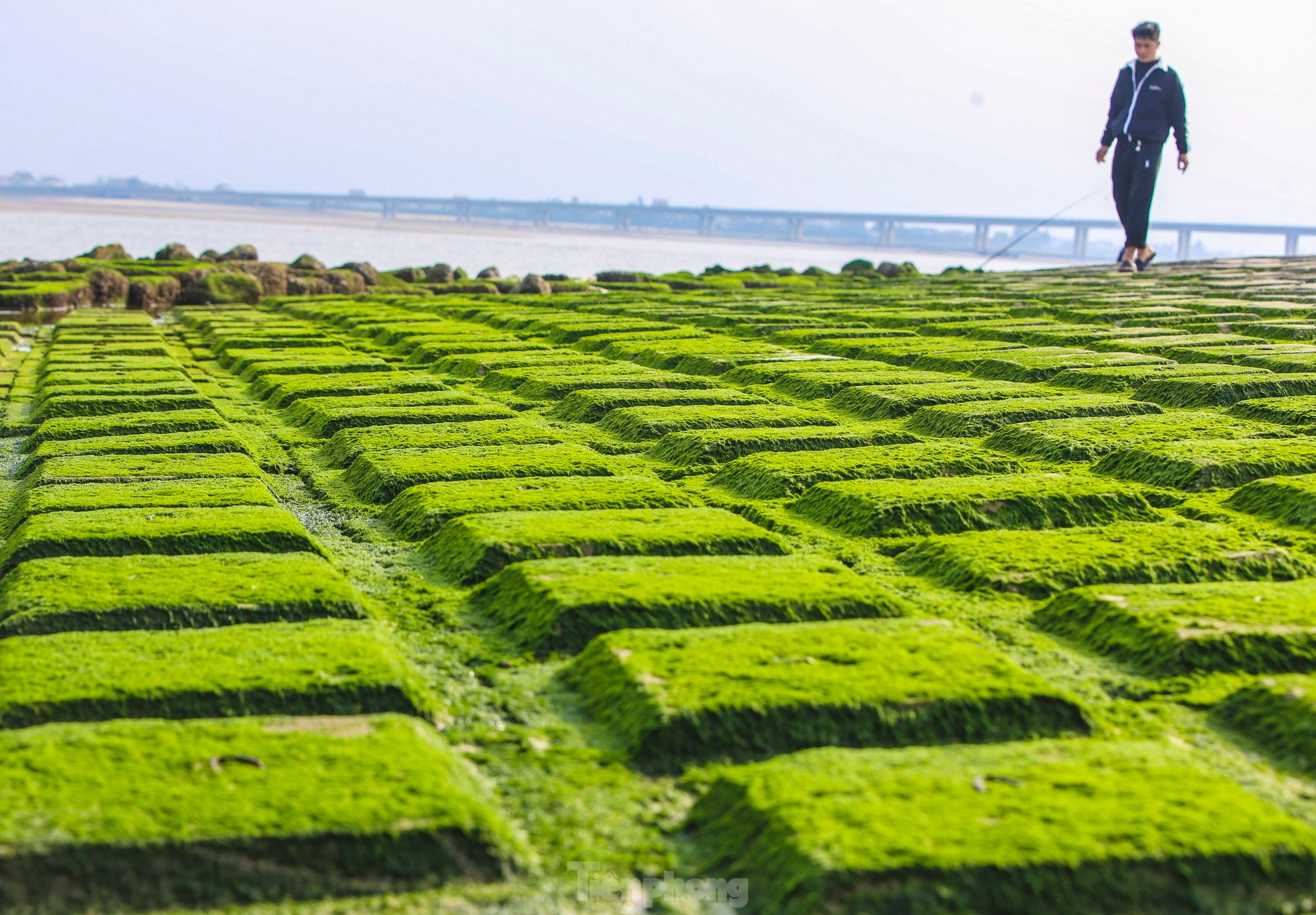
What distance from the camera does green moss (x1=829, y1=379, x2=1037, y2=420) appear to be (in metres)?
6.82

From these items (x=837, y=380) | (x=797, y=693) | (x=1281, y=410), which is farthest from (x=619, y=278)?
(x=797, y=693)

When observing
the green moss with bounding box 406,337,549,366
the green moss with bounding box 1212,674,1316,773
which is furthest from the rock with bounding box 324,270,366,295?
the green moss with bounding box 1212,674,1316,773

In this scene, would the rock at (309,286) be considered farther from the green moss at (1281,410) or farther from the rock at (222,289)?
the green moss at (1281,410)

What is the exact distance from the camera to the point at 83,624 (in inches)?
131

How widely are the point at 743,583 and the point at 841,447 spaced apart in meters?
2.30

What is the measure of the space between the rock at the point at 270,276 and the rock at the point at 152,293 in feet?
3.79

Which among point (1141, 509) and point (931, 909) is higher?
point (1141, 509)

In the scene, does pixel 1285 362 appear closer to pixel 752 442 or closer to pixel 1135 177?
pixel 752 442

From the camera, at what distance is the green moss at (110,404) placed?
694cm

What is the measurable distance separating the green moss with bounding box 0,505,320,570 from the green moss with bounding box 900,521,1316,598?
2.13m

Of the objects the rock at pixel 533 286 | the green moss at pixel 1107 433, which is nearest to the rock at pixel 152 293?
the rock at pixel 533 286

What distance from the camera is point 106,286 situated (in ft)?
60.6

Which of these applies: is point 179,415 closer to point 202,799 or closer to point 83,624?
point 83,624

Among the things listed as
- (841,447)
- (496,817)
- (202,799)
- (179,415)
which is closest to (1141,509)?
(841,447)
